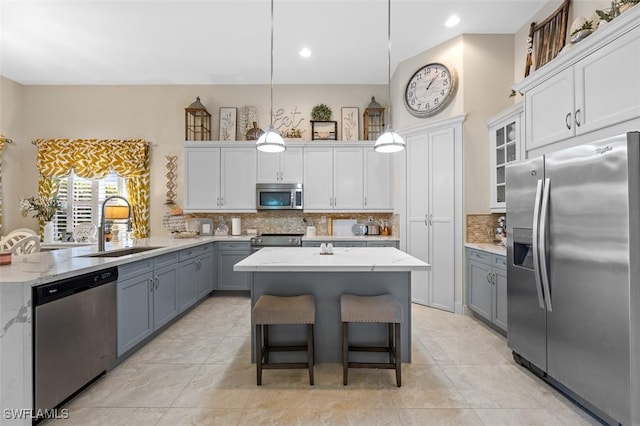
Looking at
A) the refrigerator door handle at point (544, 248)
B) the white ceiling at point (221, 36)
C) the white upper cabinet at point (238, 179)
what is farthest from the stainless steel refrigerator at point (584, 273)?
the white upper cabinet at point (238, 179)

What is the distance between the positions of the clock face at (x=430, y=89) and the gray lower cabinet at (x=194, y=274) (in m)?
3.52

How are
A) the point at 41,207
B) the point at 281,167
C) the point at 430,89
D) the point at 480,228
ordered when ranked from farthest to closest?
the point at 281,167
the point at 41,207
the point at 430,89
the point at 480,228

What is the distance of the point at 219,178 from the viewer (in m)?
4.78

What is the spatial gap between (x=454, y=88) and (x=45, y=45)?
5352mm

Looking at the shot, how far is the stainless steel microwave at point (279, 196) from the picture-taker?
4.71 meters

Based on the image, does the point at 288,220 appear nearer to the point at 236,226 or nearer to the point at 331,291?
the point at 236,226

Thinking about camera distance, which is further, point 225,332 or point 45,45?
point 45,45

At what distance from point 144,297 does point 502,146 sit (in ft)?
13.4

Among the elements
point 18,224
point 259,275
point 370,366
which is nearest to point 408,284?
point 370,366

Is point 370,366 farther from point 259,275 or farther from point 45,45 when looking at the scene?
point 45,45

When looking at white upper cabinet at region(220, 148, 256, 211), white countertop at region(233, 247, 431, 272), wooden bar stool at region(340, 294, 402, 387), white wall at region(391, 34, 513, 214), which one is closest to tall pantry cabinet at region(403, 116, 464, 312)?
white wall at region(391, 34, 513, 214)

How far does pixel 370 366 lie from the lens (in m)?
2.01

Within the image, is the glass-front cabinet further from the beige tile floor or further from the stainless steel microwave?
the stainless steel microwave

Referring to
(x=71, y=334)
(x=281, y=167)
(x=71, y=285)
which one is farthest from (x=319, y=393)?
(x=281, y=167)
